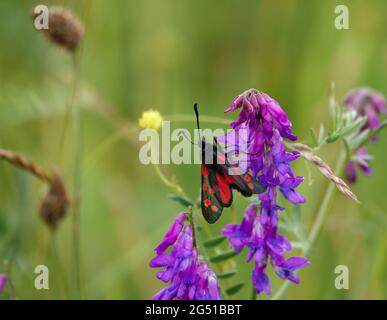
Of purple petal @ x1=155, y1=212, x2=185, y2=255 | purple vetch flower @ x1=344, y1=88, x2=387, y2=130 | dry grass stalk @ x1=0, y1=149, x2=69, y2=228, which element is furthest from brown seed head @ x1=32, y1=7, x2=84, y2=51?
purple petal @ x1=155, y1=212, x2=185, y2=255

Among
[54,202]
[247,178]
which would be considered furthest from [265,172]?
[54,202]

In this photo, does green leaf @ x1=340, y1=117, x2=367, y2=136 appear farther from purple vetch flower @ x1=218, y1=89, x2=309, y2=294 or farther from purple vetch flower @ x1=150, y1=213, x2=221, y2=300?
purple vetch flower @ x1=150, y1=213, x2=221, y2=300

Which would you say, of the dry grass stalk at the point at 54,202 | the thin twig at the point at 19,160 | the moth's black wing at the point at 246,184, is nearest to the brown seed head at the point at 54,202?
the dry grass stalk at the point at 54,202

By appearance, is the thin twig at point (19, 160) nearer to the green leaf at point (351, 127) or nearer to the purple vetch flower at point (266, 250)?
the purple vetch flower at point (266, 250)

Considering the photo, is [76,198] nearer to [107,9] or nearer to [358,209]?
[358,209]

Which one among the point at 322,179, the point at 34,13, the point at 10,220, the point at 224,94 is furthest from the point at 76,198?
the point at 224,94
